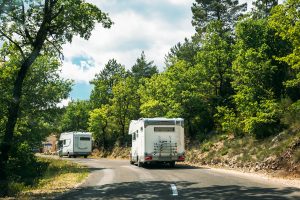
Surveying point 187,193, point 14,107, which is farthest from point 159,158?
point 187,193

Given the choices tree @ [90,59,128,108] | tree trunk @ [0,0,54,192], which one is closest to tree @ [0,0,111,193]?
tree trunk @ [0,0,54,192]

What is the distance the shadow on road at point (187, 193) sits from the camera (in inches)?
494

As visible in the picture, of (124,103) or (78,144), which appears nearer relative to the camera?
(78,144)

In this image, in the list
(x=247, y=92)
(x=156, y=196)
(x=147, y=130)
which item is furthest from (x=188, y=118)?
(x=156, y=196)

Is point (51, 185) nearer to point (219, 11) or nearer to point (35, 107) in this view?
point (35, 107)

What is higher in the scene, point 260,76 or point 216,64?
point 216,64

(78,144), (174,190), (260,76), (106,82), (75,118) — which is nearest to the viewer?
(174,190)

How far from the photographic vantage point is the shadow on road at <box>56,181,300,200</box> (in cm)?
1254

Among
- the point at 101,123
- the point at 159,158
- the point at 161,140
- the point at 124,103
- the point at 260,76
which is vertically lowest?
the point at 159,158

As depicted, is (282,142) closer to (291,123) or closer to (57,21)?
(291,123)

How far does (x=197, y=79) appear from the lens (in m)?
42.3

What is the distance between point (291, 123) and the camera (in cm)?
2638

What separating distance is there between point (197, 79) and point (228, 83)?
3938mm

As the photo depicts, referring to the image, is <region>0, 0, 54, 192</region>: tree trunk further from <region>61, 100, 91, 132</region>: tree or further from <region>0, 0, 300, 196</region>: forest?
<region>61, 100, 91, 132</region>: tree
